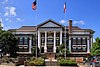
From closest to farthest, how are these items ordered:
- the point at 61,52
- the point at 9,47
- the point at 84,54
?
the point at 9,47
the point at 61,52
the point at 84,54

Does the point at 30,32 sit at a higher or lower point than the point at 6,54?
higher

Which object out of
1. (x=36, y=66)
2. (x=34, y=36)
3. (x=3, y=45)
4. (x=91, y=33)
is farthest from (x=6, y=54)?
(x=36, y=66)

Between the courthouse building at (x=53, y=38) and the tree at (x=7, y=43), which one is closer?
the tree at (x=7, y=43)

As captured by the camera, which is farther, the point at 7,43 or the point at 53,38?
the point at 53,38

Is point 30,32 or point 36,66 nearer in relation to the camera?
point 36,66

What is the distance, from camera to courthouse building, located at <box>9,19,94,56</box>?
103188 millimetres

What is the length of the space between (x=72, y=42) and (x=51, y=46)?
7.88 meters

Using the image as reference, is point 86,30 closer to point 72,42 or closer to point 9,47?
point 72,42

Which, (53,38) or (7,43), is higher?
(53,38)

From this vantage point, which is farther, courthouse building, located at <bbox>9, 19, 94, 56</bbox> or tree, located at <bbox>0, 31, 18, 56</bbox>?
courthouse building, located at <bbox>9, 19, 94, 56</bbox>

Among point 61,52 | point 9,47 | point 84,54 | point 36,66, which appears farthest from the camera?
point 84,54

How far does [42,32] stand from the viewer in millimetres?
104000

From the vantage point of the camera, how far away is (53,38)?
4129 inches

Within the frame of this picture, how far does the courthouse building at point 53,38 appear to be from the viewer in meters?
103
